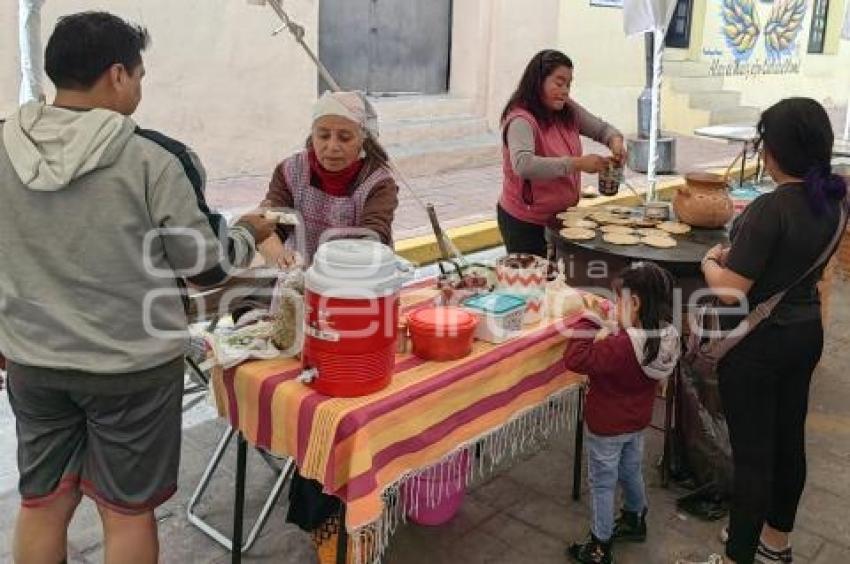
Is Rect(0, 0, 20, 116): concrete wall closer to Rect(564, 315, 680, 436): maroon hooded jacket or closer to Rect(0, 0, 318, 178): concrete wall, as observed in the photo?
Rect(0, 0, 318, 178): concrete wall

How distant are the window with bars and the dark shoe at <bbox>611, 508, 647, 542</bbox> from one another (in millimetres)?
17625

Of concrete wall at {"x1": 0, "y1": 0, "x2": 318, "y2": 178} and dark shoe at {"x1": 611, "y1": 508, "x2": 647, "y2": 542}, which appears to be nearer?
dark shoe at {"x1": 611, "y1": 508, "x2": 647, "y2": 542}

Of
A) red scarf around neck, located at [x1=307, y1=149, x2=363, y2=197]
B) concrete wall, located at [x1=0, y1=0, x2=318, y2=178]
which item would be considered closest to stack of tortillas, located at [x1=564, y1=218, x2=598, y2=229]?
red scarf around neck, located at [x1=307, y1=149, x2=363, y2=197]

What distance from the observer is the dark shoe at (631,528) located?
10.3ft

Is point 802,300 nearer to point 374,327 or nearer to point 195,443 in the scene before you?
point 374,327

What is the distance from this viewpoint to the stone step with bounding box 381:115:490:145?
30.2ft

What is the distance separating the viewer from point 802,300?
2.61 m

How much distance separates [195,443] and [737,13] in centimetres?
1390

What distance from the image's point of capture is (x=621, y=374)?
2.75 m

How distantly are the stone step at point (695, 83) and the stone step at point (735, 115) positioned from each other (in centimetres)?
47

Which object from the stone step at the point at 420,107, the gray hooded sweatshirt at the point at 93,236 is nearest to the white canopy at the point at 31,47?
the gray hooded sweatshirt at the point at 93,236

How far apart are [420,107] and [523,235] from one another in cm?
593

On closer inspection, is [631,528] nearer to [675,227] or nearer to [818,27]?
[675,227]

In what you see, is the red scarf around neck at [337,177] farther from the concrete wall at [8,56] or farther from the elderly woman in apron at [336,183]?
the concrete wall at [8,56]
